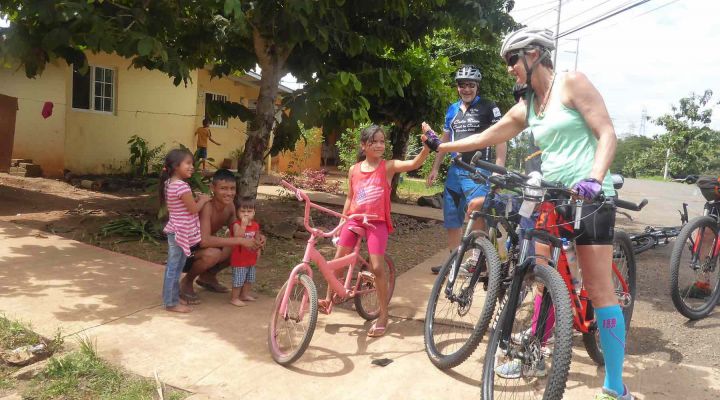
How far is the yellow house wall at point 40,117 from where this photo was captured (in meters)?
11.5

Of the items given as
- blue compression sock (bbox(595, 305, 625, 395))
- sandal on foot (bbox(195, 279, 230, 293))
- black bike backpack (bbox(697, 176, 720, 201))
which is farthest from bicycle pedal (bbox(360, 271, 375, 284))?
black bike backpack (bbox(697, 176, 720, 201))

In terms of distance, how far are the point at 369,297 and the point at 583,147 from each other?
6.88 feet

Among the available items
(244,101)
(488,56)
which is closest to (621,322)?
(488,56)

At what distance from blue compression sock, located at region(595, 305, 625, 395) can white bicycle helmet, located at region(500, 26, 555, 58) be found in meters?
1.33

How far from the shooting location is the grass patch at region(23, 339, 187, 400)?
306 cm

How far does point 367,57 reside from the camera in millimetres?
7469

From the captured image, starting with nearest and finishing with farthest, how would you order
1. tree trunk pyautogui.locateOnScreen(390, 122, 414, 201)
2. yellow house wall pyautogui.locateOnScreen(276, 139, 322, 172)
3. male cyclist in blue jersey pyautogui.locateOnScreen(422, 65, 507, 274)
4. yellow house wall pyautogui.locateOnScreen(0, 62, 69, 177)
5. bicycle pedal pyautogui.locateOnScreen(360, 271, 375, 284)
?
bicycle pedal pyautogui.locateOnScreen(360, 271, 375, 284)
male cyclist in blue jersey pyautogui.locateOnScreen(422, 65, 507, 274)
yellow house wall pyautogui.locateOnScreen(0, 62, 69, 177)
tree trunk pyautogui.locateOnScreen(390, 122, 414, 201)
yellow house wall pyautogui.locateOnScreen(276, 139, 322, 172)

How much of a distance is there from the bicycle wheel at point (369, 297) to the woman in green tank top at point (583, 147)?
1.53m

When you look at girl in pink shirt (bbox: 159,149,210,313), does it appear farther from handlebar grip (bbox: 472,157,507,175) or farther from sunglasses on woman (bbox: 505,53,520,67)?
sunglasses on woman (bbox: 505,53,520,67)

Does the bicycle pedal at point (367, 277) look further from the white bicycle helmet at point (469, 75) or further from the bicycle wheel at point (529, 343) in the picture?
the white bicycle helmet at point (469, 75)

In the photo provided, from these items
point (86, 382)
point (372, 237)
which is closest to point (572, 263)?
point (372, 237)

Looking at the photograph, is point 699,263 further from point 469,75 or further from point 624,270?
point 469,75

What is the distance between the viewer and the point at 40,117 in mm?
11734

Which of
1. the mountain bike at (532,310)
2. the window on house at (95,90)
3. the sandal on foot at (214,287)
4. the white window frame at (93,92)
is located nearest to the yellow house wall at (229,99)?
the white window frame at (93,92)
